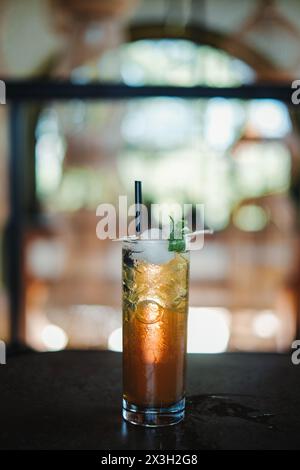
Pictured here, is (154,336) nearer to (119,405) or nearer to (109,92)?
(119,405)

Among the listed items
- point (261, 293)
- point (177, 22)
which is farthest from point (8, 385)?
point (261, 293)

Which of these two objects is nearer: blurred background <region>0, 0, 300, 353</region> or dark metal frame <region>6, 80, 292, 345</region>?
dark metal frame <region>6, 80, 292, 345</region>

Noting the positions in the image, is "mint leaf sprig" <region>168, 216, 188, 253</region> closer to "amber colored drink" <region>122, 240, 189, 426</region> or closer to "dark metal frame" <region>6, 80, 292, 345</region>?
"amber colored drink" <region>122, 240, 189, 426</region>

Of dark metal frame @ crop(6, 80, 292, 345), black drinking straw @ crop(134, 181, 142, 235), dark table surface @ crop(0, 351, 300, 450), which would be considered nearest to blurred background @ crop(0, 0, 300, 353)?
dark metal frame @ crop(6, 80, 292, 345)

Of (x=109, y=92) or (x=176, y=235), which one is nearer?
(x=176, y=235)

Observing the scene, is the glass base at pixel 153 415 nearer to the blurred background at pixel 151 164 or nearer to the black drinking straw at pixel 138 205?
the black drinking straw at pixel 138 205

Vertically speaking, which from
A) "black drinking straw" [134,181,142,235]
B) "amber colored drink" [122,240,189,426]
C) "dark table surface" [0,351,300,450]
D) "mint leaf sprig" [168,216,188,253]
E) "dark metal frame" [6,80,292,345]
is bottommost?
"dark table surface" [0,351,300,450]

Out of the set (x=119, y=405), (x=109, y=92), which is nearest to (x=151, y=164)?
(x=109, y=92)
